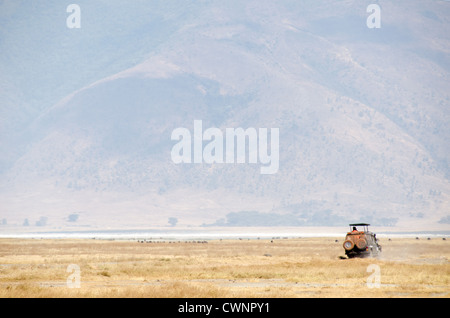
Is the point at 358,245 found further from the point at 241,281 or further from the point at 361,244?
the point at 241,281

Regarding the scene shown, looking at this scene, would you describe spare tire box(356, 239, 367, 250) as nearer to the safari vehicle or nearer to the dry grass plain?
the safari vehicle

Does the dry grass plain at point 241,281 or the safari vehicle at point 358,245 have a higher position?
the safari vehicle at point 358,245

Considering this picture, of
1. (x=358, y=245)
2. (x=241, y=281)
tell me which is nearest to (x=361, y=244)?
A: (x=358, y=245)

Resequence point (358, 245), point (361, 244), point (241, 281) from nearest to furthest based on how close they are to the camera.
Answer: point (241, 281)
point (361, 244)
point (358, 245)

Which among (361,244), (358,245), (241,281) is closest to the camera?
(241,281)

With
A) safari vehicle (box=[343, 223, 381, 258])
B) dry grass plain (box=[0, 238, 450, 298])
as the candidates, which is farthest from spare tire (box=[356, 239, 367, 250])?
dry grass plain (box=[0, 238, 450, 298])

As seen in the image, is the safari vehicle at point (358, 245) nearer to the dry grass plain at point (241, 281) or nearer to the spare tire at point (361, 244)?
the spare tire at point (361, 244)

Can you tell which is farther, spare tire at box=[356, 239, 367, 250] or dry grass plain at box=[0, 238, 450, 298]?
spare tire at box=[356, 239, 367, 250]

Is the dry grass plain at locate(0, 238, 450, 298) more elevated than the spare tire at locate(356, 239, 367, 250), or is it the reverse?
the spare tire at locate(356, 239, 367, 250)

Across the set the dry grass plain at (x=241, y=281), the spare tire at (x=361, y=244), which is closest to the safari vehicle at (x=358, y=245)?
the spare tire at (x=361, y=244)

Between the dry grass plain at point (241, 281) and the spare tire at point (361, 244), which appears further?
the spare tire at point (361, 244)
